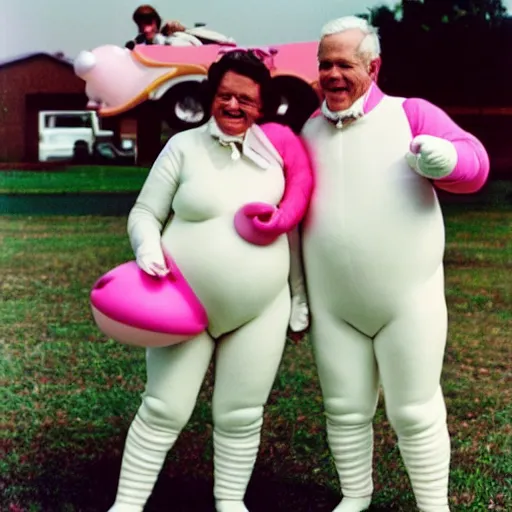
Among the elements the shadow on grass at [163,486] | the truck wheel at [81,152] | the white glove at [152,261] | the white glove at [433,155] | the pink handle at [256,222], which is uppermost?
the white glove at [433,155]

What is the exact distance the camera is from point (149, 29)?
286 cm

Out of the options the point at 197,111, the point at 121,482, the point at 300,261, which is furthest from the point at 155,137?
the point at 121,482

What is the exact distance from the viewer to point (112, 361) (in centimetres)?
390

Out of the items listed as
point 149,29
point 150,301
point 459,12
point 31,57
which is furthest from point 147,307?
point 459,12

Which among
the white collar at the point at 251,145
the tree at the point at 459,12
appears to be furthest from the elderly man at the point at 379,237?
the tree at the point at 459,12

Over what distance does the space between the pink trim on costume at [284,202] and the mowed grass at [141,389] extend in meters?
0.90

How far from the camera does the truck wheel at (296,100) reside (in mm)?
2389

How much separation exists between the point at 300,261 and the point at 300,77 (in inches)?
19.0

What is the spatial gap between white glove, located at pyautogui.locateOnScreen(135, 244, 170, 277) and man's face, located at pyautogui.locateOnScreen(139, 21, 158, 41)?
91 centimetres

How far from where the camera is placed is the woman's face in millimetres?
2189

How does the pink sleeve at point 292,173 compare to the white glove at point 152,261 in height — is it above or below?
above

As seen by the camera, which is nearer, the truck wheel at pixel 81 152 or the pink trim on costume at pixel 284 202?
the pink trim on costume at pixel 284 202

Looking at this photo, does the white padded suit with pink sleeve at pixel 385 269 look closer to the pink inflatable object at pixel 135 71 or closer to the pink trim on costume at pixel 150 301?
the pink trim on costume at pixel 150 301

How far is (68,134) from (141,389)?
990 millimetres
